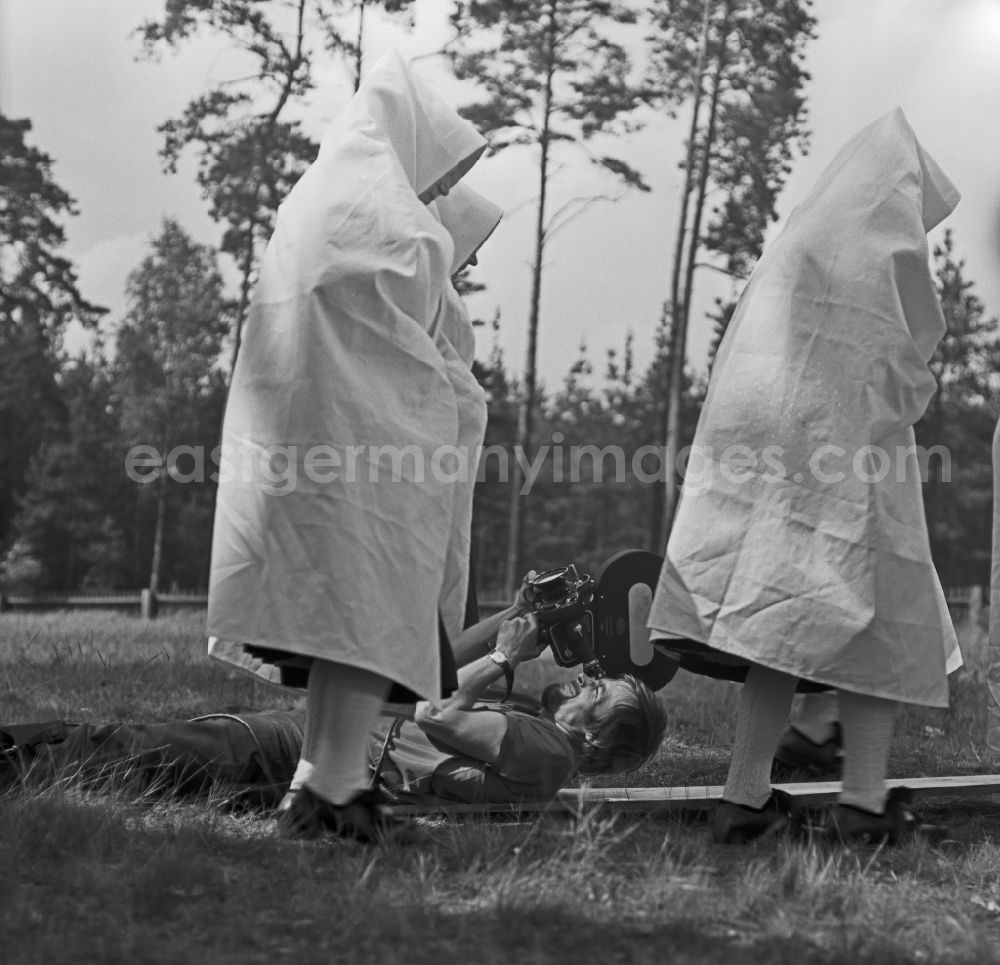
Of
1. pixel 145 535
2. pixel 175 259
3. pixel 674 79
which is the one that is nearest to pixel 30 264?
pixel 175 259

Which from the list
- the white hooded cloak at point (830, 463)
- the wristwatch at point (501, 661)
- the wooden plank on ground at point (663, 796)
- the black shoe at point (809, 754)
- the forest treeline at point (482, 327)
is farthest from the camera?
the forest treeline at point (482, 327)

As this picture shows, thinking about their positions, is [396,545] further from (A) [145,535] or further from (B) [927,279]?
(A) [145,535]

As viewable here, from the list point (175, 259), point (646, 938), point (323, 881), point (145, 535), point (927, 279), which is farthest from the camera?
point (145, 535)

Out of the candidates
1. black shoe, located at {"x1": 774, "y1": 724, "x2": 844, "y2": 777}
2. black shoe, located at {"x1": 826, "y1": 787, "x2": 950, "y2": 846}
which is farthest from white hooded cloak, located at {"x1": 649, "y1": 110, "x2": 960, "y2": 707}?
black shoe, located at {"x1": 774, "y1": 724, "x2": 844, "y2": 777}

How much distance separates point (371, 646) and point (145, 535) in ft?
154

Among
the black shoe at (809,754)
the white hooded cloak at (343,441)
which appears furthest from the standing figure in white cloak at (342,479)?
the black shoe at (809,754)

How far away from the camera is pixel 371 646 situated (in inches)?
127

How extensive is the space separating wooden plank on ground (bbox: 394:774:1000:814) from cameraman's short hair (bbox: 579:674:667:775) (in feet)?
0.34

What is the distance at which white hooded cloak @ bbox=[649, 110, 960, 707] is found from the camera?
3430 millimetres

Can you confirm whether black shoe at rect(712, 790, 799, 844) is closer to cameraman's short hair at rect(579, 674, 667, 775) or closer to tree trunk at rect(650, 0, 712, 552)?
cameraman's short hair at rect(579, 674, 667, 775)

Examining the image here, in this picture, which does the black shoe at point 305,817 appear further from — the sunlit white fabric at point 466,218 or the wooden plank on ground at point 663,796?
the sunlit white fabric at point 466,218

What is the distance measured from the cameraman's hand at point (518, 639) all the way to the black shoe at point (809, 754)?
1215 mm

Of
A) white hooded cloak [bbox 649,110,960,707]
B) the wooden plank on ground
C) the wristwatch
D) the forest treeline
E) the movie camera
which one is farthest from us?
the forest treeline

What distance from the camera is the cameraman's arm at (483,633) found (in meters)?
4.20
